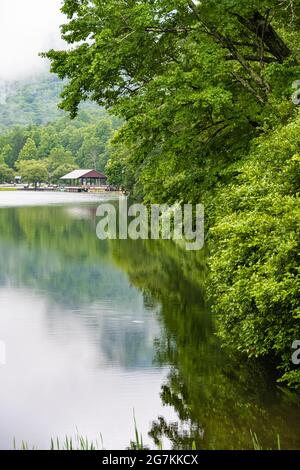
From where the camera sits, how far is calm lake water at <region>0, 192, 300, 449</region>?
35.1 ft

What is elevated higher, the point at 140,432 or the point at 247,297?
the point at 247,297

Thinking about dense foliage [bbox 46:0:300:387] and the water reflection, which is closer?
the water reflection

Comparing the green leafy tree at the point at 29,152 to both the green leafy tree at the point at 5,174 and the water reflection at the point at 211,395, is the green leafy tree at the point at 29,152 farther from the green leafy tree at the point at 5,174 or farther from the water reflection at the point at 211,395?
the water reflection at the point at 211,395

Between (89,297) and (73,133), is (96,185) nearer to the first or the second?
(73,133)

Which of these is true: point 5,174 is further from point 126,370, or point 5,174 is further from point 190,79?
point 126,370

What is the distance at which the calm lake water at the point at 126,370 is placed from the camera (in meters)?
10.7

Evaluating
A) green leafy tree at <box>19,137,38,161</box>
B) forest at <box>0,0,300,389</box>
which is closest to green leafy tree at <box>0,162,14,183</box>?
green leafy tree at <box>19,137,38,161</box>

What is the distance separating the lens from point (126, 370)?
1386 centimetres

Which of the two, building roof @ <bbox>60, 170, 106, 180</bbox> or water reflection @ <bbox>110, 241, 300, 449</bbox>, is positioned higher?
building roof @ <bbox>60, 170, 106, 180</bbox>

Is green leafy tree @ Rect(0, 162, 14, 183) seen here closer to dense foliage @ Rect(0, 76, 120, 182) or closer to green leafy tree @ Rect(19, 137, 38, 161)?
dense foliage @ Rect(0, 76, 120, 182)

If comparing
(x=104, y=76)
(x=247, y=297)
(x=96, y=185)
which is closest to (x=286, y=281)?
(x=247, y=297)

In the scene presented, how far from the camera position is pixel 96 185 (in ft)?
468
